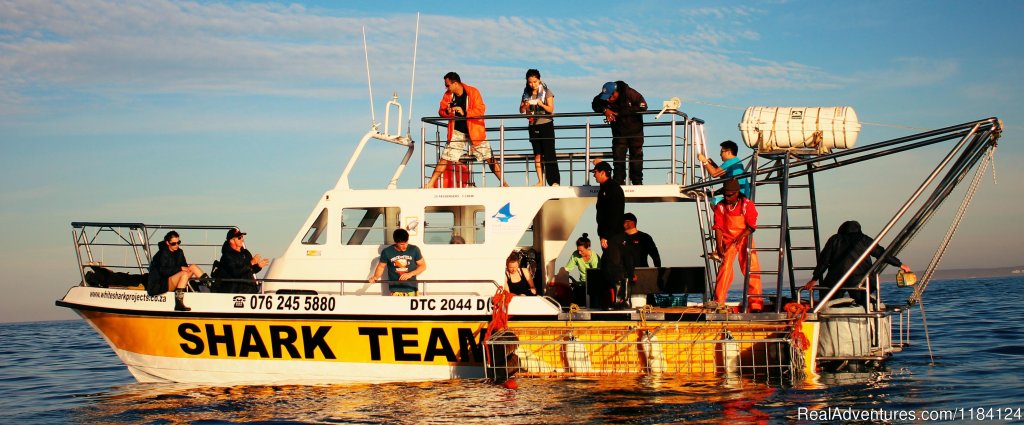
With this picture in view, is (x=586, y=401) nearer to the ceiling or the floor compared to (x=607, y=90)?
nearer to the floor

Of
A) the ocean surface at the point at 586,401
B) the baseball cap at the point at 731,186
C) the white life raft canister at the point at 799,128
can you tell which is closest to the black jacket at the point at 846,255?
the white life raft canister at the point at 799,128

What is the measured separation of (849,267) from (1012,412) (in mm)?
2515

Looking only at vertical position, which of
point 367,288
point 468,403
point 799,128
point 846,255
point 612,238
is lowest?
point 468,403

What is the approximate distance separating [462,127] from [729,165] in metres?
3.66

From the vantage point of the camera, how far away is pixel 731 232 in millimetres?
11703

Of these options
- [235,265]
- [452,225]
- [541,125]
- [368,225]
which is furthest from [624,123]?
Answer: [235,265]

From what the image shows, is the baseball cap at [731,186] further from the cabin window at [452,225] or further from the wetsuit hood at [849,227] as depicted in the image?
the cabin window at [452,225]

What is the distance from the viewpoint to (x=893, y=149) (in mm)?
11078

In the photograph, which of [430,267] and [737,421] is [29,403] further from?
[737,421]

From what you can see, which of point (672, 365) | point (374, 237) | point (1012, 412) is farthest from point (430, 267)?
point (1012, 412)

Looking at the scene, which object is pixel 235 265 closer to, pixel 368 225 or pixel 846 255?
pixel 368 225

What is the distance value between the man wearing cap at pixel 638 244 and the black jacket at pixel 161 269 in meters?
5.71

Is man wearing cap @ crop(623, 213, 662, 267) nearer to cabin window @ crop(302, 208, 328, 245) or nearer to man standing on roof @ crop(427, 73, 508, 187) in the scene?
man standing on roof @ crop(427, 73, 508, 187)

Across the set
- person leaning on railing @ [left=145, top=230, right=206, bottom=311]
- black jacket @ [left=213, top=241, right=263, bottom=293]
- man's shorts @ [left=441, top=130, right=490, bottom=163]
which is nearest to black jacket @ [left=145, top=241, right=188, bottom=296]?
person leaning on railing @ [left=145, top=230, right=206, bottom=311]
